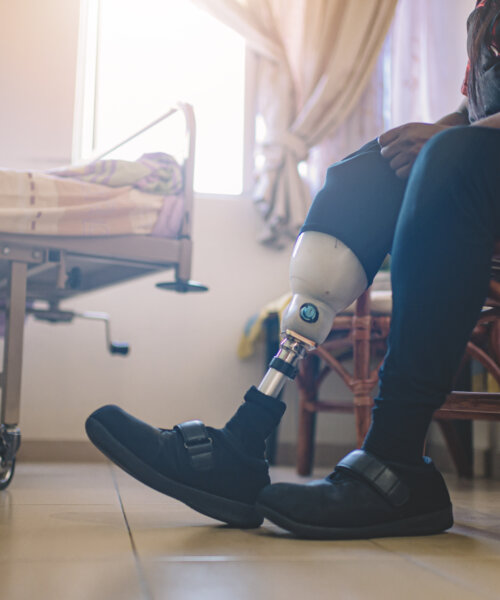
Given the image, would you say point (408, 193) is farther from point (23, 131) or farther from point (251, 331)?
point (23, 131)

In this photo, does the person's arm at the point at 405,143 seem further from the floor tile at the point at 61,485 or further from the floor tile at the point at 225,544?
the floor tile at the point at 61,485

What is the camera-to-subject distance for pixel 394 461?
0.84 metres

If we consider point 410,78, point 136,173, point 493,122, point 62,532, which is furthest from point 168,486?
point 410,78

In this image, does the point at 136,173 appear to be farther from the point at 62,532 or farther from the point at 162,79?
the point at 162,79

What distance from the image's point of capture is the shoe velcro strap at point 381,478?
83 cm

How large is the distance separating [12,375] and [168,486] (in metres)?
0.68

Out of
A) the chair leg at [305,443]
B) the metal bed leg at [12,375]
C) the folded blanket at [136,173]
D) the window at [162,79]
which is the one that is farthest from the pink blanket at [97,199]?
the window at [162,79]

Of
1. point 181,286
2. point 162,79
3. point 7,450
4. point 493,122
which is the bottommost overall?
point 7,450

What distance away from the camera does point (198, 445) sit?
2.92ft

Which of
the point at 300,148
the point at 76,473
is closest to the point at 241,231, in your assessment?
the point at 300,148

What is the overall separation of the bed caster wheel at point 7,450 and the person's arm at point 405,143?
0.96 metres

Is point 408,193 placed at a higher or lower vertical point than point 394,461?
higher

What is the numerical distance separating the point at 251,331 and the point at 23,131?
1138mm

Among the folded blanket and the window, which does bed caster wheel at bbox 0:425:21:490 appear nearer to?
the folded blanket
